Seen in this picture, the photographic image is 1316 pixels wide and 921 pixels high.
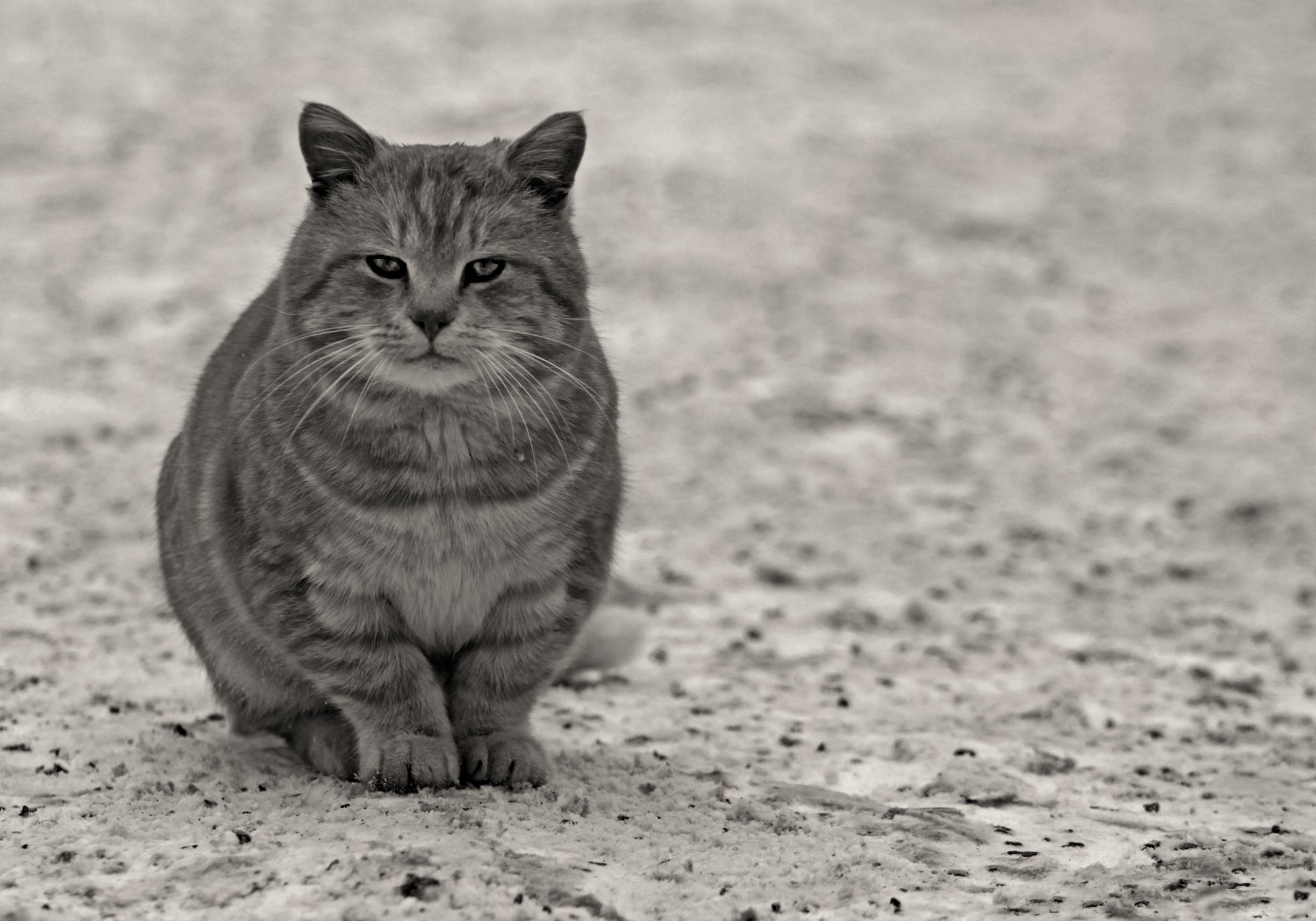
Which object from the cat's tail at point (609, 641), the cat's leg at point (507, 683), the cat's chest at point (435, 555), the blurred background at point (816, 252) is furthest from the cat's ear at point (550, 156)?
the blurred background at point (816, 252)

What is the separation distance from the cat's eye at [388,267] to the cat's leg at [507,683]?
67 cm

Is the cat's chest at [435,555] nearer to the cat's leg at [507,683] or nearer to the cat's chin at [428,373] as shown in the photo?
the cat's leg at [507,683]

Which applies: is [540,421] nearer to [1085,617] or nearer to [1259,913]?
[1259,913]

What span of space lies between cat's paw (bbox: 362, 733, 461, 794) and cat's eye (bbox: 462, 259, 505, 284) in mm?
895

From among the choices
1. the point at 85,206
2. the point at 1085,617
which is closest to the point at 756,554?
the point at 1085,617

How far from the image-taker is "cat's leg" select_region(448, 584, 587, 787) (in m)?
3.18

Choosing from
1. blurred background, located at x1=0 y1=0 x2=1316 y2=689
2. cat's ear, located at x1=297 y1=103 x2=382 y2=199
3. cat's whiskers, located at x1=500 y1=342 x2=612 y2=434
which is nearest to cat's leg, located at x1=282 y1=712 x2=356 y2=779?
cat's whiskers, located at x1=500 y1=342 x2=612 y2=434

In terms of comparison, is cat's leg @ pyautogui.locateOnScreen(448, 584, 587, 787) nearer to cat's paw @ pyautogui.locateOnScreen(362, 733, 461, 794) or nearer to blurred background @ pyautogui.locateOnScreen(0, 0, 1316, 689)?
cat's paw @ pyautogui.locateOnScreen(362, 733, 461, 794)

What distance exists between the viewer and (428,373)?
3008 millimetres

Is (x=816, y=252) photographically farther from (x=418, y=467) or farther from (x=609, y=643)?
(x=418, y=467)

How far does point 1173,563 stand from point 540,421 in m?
3.08

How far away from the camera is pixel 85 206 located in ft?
24.3

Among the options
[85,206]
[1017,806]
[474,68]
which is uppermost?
[474,68]

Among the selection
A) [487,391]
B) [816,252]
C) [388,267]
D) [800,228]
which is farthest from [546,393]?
[800,228]
